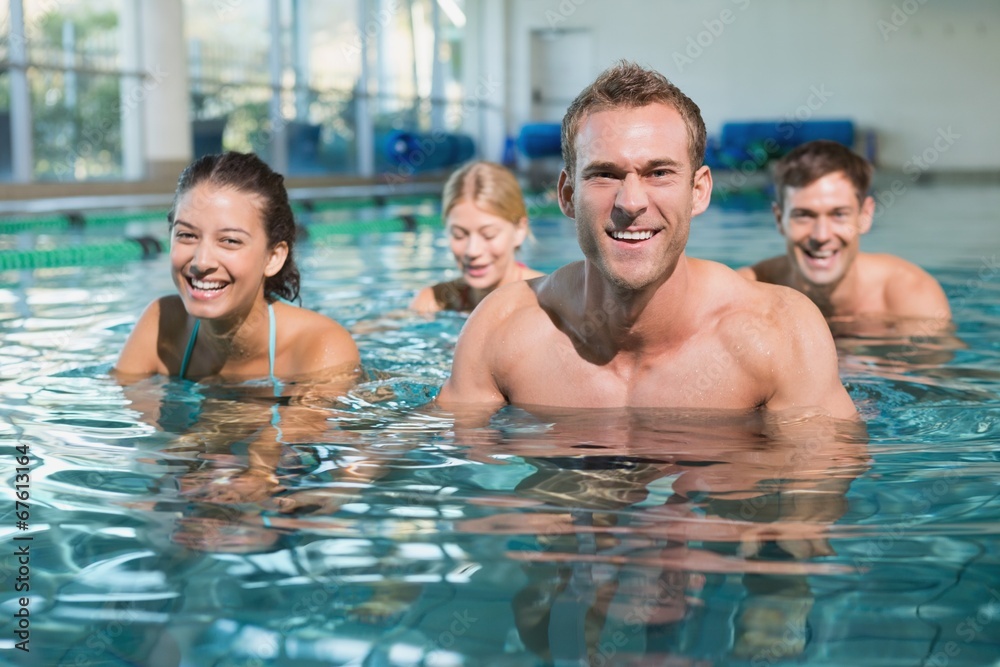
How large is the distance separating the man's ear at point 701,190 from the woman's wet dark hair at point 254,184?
143 centimetres

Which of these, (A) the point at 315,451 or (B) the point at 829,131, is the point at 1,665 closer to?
(A) the point at 315,451

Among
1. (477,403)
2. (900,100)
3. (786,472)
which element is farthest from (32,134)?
(900,100)

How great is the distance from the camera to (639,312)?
2670mm

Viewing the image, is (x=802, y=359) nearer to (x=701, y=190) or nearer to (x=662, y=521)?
(x=701, y=190)

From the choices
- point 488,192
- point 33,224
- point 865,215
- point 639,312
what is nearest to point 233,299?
point 639,312

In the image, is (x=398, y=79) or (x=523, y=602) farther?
(x=398, y=79)

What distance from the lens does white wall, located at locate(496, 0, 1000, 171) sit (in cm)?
1998

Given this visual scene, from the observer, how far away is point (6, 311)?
555 centimetres

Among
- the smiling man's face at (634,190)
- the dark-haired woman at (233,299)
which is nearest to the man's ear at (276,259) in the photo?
the dark-haired woman at (233,299)

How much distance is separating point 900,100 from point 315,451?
20.0m

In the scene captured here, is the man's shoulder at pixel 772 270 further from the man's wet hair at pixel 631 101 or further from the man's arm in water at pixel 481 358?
the man's wet hair at pixel 631 101

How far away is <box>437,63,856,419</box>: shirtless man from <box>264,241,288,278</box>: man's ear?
0.87 m

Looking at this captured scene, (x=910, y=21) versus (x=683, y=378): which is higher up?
(x=910, y=21)

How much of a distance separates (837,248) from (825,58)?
58.0 ft
